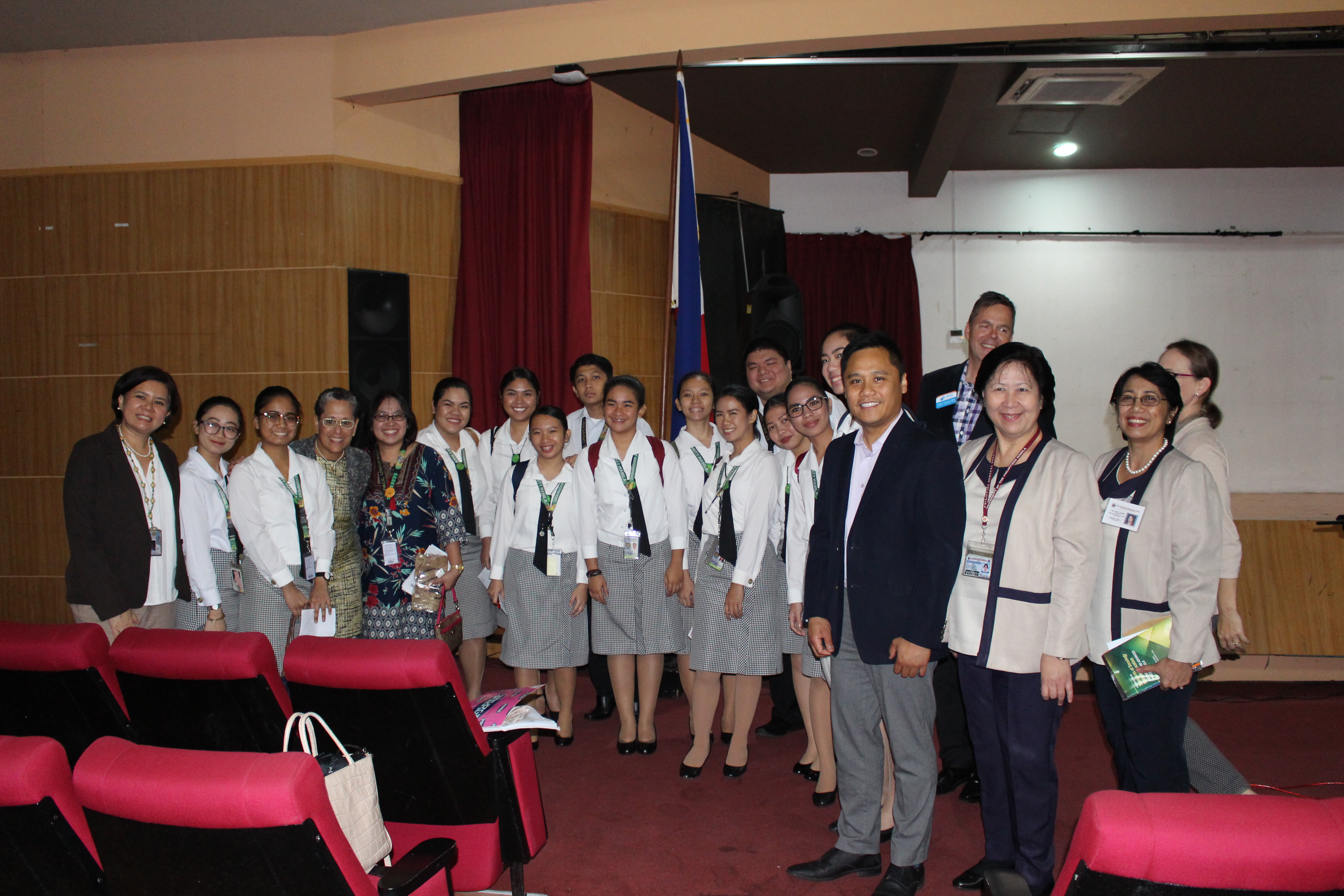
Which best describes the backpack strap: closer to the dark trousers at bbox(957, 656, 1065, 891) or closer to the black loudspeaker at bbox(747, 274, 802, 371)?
the dark trousers at bbox(957, 656, 1065, 891)

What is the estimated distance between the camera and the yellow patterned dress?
3.42 m

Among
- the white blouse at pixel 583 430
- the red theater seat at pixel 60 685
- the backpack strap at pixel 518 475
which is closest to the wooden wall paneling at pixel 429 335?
the white blouse at pixel 583 430

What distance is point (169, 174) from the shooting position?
16.6 feet

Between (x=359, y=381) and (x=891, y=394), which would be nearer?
(x=891, y=394)

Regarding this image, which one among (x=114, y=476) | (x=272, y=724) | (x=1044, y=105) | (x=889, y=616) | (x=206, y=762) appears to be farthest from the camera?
(x=1044, y=105)

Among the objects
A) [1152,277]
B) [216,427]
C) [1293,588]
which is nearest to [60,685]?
[216,427]

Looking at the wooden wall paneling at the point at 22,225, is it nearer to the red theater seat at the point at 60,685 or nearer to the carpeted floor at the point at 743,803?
the red theater seat at the point at 60,685

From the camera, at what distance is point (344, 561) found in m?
3.48

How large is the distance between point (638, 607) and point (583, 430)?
3.71 feet

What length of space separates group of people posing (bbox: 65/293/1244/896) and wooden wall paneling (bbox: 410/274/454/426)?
1.31m

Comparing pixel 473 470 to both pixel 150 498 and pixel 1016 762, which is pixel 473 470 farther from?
pixel 1016 762

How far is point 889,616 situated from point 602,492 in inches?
62.0

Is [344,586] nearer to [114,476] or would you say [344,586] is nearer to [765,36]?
[114,476]

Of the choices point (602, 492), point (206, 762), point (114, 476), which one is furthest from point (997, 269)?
point (206, 762)
